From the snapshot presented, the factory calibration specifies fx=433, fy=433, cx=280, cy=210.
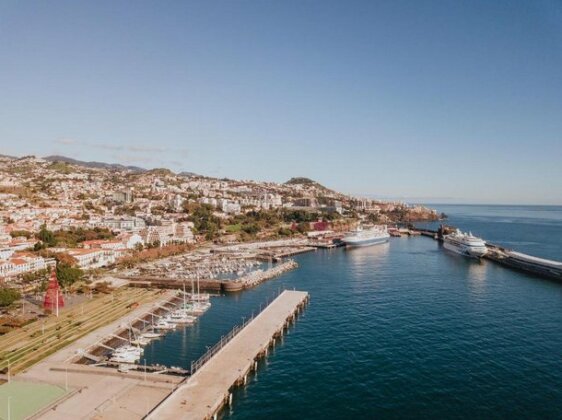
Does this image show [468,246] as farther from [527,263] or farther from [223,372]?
[223,372]

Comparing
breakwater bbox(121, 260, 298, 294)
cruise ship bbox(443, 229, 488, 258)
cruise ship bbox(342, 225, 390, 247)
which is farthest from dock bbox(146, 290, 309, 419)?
cruise ship bbox(342, 225, 390, 247)

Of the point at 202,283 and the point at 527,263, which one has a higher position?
the point at 527,263

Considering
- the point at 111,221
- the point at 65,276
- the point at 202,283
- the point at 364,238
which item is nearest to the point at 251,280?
the point at 202,283

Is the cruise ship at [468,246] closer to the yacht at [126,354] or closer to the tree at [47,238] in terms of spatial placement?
the yacht at [126,354]

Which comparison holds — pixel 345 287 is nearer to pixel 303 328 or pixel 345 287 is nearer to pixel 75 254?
pixel 303 328

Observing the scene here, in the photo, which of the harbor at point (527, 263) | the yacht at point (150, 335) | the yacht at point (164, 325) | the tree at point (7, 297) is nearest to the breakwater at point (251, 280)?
the yacht at point (164, 325)

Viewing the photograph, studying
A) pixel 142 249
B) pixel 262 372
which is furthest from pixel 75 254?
pixel 262 372
